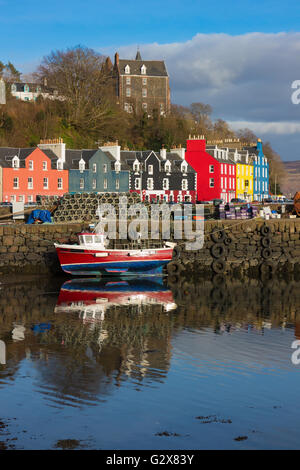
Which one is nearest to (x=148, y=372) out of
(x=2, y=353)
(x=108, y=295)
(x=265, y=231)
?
(x=2, y=353)

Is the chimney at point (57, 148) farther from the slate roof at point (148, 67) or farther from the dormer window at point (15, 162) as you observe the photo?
the slate roof at point (148, 67)

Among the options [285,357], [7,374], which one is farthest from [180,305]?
[7,374]

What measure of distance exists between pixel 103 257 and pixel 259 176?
62.7 metres

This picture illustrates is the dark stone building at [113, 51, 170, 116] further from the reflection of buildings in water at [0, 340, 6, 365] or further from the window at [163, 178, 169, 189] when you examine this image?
the reflection of buildings in water at [0, 340, 6, 365]

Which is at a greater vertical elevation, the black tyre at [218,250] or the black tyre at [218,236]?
the black tyre at [218,236]

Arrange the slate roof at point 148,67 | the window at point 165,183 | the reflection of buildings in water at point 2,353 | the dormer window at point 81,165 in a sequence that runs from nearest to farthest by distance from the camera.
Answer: the reflection of buildings in water at point 2,353
the dormer window at point 81,165
the window at point 165,183
the slate roof at point 148,67

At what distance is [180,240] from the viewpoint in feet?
117

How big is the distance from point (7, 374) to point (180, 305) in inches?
471

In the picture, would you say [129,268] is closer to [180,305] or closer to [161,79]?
[180,305]

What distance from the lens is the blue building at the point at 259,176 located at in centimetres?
8900

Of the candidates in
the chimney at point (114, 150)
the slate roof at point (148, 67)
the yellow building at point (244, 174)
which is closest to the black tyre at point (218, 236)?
the chimney at point (114, 150)

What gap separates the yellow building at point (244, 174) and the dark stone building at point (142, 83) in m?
21.3

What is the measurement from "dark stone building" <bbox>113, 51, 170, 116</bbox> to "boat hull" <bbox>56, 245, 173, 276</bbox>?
236 feet

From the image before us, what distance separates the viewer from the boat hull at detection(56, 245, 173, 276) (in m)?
32.3
